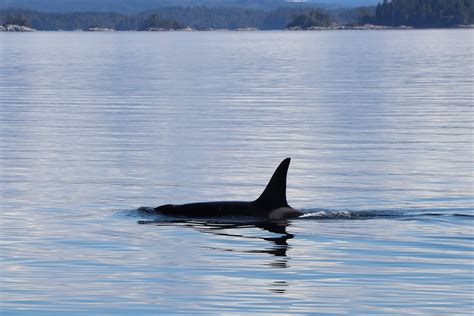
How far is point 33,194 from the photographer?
24.8 metres

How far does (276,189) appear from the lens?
20891 mm

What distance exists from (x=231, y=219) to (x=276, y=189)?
871 millimetres

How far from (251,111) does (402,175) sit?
19833mm

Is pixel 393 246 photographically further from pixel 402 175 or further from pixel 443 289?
pixel 402 175

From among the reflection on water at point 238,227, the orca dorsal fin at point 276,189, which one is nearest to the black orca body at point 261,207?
the orca dorsal fin at point 276,189

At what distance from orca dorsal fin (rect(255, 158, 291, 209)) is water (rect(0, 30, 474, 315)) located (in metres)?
0.52

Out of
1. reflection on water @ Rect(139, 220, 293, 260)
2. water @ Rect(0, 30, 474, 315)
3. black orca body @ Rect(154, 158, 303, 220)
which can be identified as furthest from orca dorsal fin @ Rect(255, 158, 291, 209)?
water @ Rect(0, 30, 474, 315)

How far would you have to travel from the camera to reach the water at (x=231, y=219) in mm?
15641

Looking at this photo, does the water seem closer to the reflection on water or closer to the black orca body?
the reflection on water

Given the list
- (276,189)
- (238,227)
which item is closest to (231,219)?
(238,227)

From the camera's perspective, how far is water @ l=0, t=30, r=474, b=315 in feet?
51.3

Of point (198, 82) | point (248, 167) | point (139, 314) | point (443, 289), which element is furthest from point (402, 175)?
point (198, 82)

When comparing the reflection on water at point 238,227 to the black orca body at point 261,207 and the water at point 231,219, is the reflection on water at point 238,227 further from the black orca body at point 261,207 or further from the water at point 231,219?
the black orca body at point 261,207

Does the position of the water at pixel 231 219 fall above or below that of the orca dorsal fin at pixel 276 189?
below
